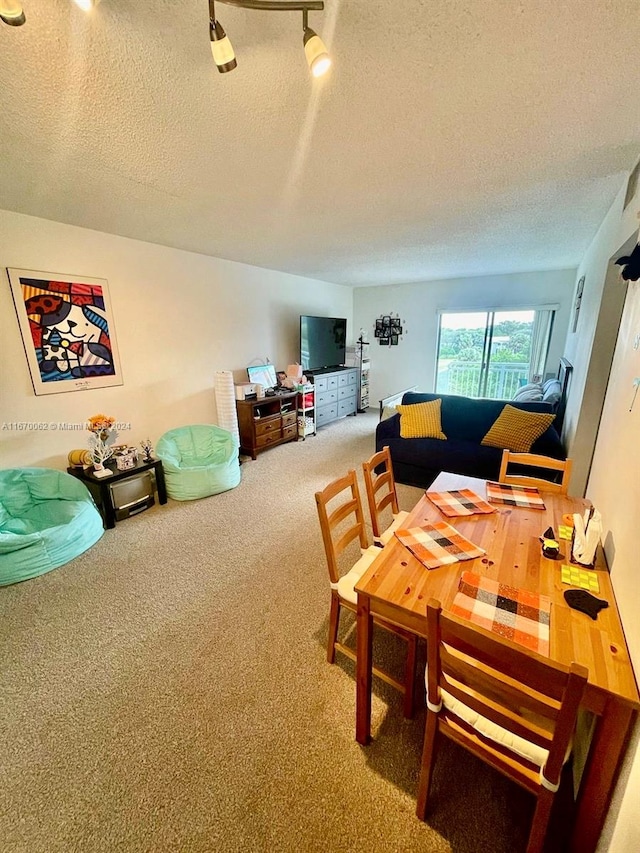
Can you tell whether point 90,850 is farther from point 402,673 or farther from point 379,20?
point 379,20

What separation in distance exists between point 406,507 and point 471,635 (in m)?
2.29

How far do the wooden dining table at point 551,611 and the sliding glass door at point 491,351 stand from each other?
4599 mm

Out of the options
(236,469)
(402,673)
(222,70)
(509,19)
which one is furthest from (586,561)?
(236,469)

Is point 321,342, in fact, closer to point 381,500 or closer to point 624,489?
point 381,500

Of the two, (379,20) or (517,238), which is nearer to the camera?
(379,20)

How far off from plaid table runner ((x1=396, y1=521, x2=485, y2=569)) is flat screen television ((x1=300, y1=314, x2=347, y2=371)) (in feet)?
13.7

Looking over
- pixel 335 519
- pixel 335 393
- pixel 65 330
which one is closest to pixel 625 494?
pixel 335 519

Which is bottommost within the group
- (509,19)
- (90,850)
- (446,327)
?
(90,850)

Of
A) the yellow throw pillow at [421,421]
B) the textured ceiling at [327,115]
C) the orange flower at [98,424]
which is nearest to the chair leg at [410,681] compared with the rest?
the textured ceiling at [327,115]

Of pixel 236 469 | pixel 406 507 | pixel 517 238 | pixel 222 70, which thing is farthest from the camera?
pixel 236 469

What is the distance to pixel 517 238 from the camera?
3262 millimetres

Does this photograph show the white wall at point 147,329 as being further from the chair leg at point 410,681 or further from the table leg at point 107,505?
the chair leg at point 410,681

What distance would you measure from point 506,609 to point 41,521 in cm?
315

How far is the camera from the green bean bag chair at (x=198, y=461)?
315cm
